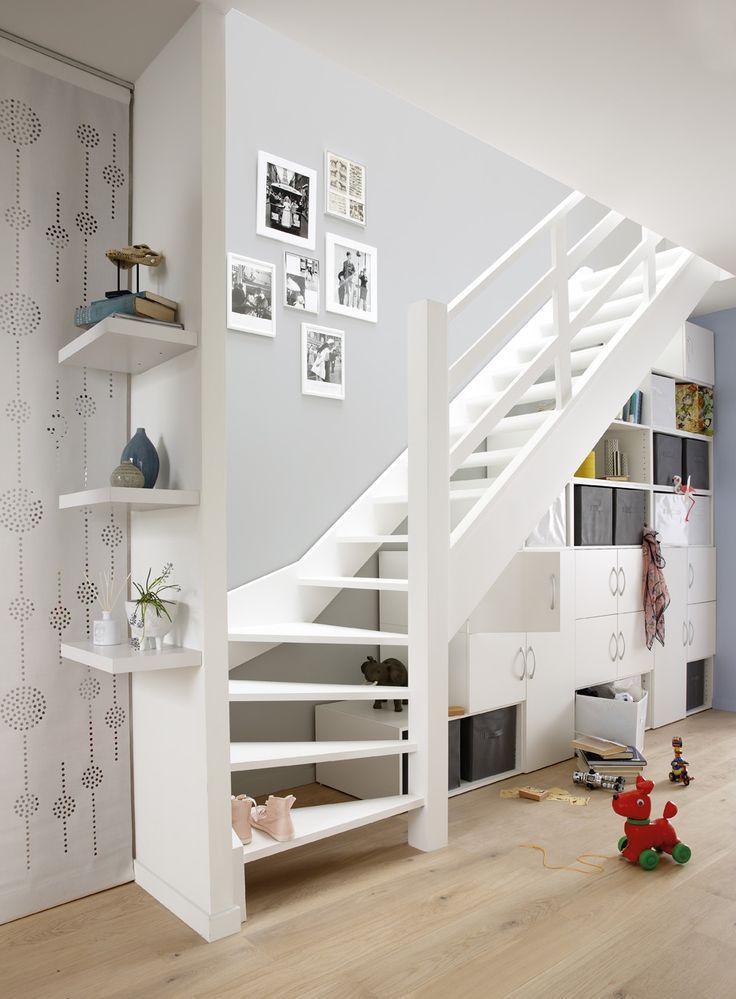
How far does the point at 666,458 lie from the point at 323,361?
2338mm

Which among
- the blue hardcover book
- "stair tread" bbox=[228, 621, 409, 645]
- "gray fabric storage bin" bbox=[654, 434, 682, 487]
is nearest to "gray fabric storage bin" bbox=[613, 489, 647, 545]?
"gray fabric storage bin" bbox=[654, 434, 682, 487]

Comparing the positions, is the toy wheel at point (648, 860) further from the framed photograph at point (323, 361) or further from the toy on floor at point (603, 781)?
the framed photograph at point (323, 361)

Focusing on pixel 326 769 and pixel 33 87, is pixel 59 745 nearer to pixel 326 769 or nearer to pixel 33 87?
pixel 326 769

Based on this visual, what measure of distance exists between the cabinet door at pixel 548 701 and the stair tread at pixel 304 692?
3.54 feet

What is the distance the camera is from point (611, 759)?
362 centimetres

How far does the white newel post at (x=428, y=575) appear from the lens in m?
2.87

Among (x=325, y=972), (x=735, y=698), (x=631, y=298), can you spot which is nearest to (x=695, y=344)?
(x=631, y=298)

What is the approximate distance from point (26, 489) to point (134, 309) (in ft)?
2.07

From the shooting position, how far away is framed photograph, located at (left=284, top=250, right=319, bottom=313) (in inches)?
143

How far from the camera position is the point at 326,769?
3.57 meters

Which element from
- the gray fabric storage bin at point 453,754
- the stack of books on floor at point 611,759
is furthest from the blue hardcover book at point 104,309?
the stack of books on floor at point 611,759

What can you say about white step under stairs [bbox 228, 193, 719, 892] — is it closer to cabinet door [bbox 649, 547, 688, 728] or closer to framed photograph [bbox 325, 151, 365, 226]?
framed photograph [bbox 325, 151, 365, 226]

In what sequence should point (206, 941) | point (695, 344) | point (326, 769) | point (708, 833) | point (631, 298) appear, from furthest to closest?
point (695, 344) → point (631, 298) → point (326, 769) → point (708, 833) → point (206, 941)

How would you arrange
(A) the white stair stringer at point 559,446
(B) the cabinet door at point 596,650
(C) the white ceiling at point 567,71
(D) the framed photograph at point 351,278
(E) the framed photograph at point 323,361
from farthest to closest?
(B) the cabinet door at point 596,650
(D) the framed photograph at point 351,278
(E) the framed photograph at point 323,361
(A) the white stair stringer at point 559,446
(C) the white ceiling at point 567,71
